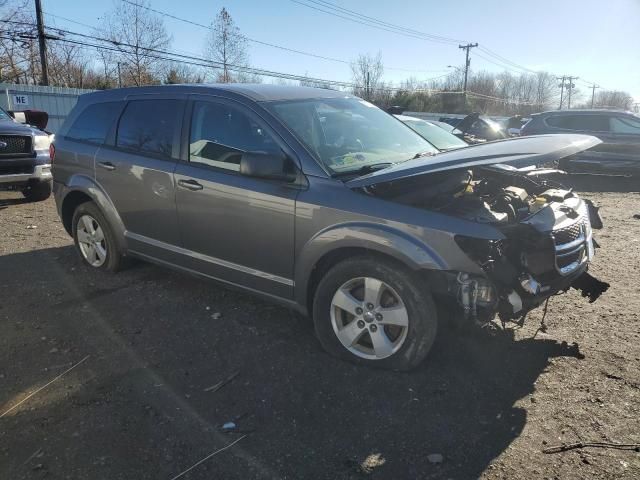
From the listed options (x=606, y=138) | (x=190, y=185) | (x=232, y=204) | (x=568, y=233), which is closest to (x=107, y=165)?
(x=190, y=185)

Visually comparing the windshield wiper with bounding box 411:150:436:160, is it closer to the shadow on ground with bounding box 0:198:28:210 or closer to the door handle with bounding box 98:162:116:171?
the door handle with bounding box 98:162:116:171

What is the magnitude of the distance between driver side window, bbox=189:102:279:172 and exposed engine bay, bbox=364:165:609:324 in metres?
1.01

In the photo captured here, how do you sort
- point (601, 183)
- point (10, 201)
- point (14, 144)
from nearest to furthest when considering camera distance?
point (14, 144) < point (10, 201) < point (601, 183)

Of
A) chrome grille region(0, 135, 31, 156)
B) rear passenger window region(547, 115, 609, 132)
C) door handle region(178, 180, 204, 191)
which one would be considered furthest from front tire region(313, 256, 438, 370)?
rear passenger window region(547, 115, 609, 132)

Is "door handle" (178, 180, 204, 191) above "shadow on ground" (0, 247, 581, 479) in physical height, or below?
above

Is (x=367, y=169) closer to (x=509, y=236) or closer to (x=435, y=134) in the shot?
(x=509, y=236)

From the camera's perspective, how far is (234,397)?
3.10m

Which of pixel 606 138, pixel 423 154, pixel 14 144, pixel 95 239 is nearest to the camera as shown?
pixel 423 154

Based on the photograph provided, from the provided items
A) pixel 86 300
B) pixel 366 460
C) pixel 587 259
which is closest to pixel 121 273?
pixel 86 300

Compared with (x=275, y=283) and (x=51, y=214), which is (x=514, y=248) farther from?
(x=51, y=214)

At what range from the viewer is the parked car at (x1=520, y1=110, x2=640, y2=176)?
12.3 m

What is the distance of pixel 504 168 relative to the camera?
3.76 meters

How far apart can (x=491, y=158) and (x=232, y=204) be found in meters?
1.83

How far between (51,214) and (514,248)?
299 inches
